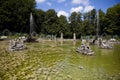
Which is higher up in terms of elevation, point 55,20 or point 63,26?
point 55,20

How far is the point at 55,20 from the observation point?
67.3 metres

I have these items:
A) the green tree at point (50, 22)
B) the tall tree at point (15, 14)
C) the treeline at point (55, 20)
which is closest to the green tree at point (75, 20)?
the treeline at point (55, 20)

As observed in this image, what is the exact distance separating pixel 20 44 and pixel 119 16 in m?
→ 44.0

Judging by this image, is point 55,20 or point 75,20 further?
point 55,20

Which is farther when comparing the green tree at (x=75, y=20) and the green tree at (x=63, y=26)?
the green tree at (x=75, y=20)

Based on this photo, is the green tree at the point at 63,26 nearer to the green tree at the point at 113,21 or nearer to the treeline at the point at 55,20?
the treeline at the point at 55,20

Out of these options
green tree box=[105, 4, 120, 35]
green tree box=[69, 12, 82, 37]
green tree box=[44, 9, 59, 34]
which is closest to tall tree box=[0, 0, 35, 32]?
green tree box=[44, 9, 59, 34]

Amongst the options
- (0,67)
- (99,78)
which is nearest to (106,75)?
(99,78)

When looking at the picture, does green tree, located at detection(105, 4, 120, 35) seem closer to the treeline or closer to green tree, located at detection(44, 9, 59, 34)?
the treeline

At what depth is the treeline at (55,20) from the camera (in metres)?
58.3

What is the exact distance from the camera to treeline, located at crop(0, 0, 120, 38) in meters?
58.3

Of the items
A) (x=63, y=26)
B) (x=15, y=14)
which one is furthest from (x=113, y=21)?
(x=15, y=14)

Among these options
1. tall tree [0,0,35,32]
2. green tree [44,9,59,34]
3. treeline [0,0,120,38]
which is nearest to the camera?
tall tree [0,0,35,32]

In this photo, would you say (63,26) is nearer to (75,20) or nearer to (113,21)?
(75,20)
